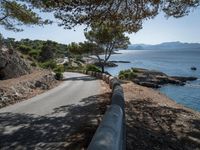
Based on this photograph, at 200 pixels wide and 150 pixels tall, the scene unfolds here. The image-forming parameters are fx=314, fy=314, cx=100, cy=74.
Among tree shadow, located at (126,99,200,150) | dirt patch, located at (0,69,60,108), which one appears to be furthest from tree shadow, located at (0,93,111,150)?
dirt patch, located at (0,69,60,108)

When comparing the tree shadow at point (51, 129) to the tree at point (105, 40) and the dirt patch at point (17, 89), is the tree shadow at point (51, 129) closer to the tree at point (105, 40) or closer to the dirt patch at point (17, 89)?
the dirt patch at point (17, 89)

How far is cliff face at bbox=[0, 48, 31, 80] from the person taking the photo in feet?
83.8

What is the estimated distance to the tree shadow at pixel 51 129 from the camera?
30.1 ft

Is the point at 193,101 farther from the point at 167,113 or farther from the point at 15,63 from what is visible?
the point at 167,113

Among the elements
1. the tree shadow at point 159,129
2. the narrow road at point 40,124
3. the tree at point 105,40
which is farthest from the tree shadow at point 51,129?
the tree at point 105,40

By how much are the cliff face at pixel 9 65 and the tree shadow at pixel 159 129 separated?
12647mm

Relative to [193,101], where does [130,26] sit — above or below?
above

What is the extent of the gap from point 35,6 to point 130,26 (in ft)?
19.0

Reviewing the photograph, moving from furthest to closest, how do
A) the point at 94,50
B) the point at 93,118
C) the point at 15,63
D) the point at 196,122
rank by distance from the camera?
the point at 94,50
the point at 15,63
the point at 196,122
the point at 93,118

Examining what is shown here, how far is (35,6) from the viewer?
18.6 meters

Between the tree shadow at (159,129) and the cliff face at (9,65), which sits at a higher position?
the cliff face at (9,65)

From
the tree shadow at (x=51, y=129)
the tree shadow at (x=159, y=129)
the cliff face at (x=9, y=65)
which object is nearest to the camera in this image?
the tree shadow at (x=51, y=129)

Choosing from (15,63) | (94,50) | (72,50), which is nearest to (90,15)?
(15,63)

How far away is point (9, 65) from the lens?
26312mm
